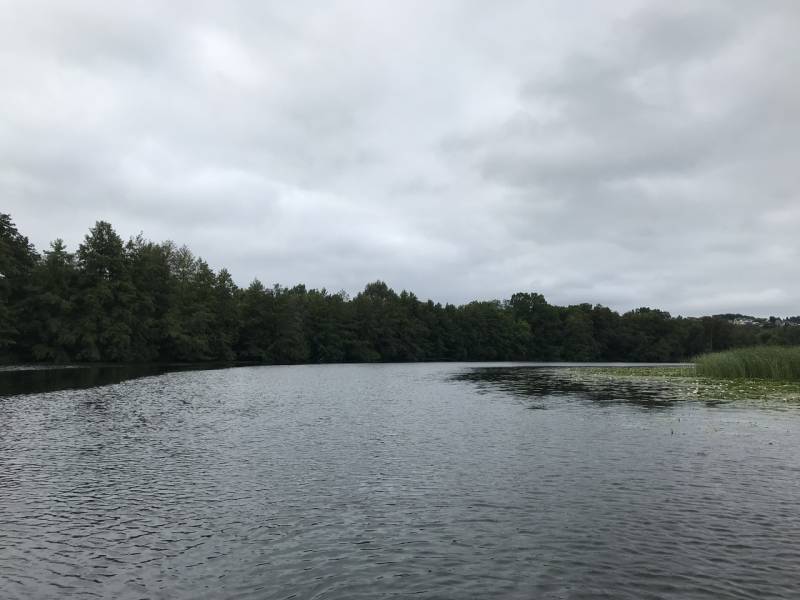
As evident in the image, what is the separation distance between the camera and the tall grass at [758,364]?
180 ft

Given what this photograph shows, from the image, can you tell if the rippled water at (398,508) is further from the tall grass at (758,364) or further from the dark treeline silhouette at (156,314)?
the dark treeline silhouette at (156,314)

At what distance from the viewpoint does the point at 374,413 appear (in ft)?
122

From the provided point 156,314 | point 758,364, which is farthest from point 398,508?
point 156,314

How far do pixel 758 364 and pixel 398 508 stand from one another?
56.5 m

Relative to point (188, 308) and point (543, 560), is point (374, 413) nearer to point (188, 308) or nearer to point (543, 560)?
point (543, 560)

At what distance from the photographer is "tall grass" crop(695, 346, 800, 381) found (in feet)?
180

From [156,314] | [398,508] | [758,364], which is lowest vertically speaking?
[398,508]

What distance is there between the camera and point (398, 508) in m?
16.2

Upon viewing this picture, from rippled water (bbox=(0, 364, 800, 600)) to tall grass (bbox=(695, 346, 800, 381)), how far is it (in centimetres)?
2880

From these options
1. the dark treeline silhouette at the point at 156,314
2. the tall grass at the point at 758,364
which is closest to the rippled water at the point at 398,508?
the tall grass at the point at 758,364

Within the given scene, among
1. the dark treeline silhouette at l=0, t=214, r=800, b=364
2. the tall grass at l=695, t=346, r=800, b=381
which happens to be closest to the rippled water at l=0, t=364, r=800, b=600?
the tall grass at l=695, t=346, r=800, b=381

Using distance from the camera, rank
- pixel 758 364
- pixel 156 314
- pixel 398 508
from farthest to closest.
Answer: pixel 156 314
pixel 758 364
pixel 398 508

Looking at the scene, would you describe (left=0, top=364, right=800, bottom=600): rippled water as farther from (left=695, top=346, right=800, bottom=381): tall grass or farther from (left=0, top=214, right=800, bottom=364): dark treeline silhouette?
(left=0, top=214, right=800, bottom=364): dark treeline silhouette

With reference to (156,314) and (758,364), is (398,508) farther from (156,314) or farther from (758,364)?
(156,314)
